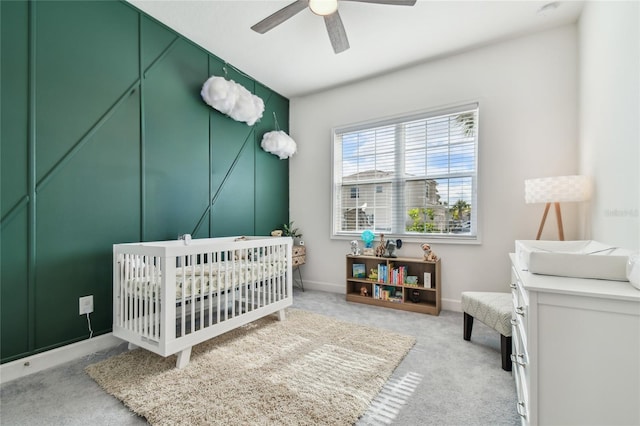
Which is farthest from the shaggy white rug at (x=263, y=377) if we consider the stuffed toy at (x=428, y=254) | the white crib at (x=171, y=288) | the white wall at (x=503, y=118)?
the white wall at (x=503, y=118)

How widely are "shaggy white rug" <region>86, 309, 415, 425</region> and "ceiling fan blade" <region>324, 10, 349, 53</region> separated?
2.36 m

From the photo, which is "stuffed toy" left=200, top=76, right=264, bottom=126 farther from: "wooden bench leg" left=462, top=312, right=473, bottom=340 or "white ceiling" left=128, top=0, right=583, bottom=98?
"wooden bench leg" left=462, top=312, right=473, bottom=340

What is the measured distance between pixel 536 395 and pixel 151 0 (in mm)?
3327

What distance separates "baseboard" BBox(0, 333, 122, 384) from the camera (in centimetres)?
166

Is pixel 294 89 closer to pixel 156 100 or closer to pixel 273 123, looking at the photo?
pixel 273 123

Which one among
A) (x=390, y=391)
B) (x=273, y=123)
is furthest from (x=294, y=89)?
(x=390, y=391)

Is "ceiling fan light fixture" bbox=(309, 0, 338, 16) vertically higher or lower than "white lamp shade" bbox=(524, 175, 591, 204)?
higher

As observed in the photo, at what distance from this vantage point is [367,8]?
90.0 inches

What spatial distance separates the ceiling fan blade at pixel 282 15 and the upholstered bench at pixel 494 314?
2.41m

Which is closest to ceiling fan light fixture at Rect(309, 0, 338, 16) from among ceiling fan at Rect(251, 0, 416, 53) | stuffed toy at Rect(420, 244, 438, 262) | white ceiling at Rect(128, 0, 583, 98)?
ceiling fan at Rect(251, 0, 416, 53)

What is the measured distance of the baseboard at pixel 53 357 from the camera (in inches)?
65.4

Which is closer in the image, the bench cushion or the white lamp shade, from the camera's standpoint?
the bench cushion

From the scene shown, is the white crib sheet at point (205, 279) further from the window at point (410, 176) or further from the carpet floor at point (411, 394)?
the window at point (410, 176)

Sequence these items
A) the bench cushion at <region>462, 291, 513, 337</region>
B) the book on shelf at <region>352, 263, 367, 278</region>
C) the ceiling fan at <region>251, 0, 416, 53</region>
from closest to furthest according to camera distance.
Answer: the bench cushion at <region>462, 291, 513, 337</region> → the ceiling fan at <region>251, 0, 416, 53</region> → the book on shelf at <region>352, 263, 367, 278</region>
